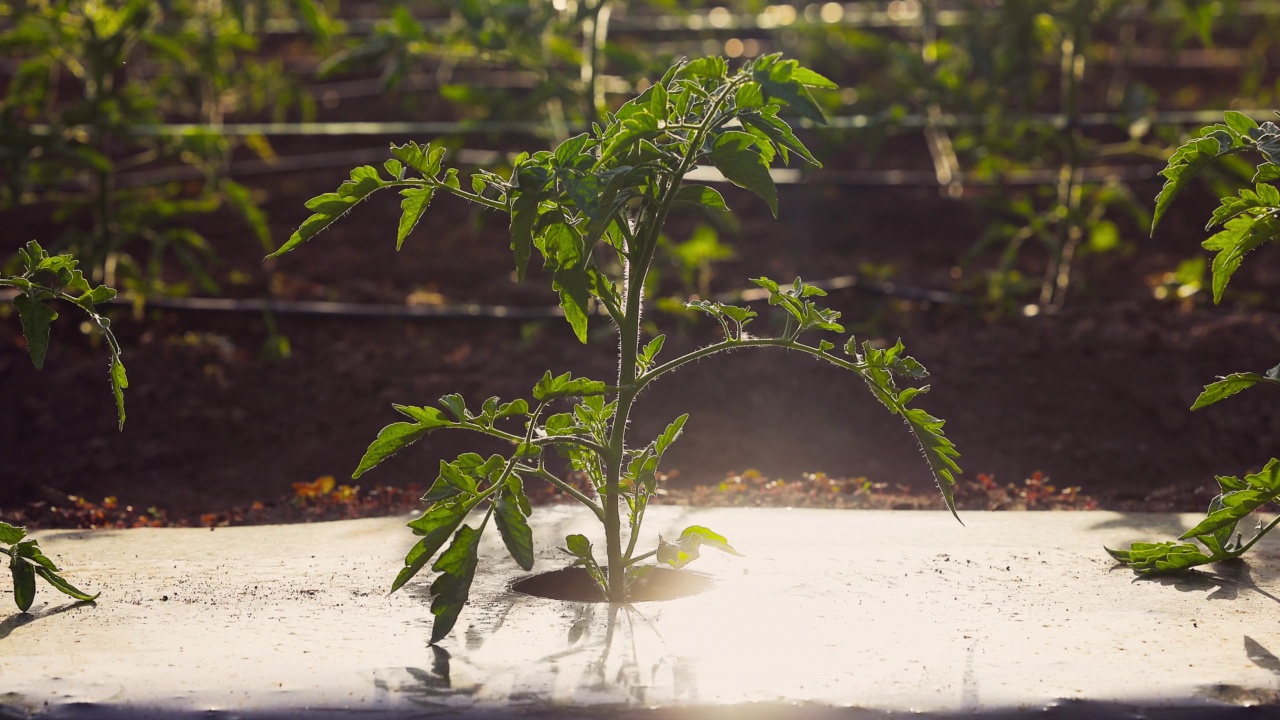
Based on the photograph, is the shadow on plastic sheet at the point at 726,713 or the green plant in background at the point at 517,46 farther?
the green plant in background at the point at 517,46

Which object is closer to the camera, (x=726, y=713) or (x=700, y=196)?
(x=726, y=713)

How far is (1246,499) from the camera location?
7.97 ft

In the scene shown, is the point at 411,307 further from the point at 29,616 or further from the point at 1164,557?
the point at 1164,557

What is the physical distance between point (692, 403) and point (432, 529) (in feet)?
7.33

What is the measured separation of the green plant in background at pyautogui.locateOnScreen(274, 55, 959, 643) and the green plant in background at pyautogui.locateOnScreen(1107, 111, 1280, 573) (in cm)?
53

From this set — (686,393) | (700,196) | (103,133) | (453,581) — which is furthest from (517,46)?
(453,581)

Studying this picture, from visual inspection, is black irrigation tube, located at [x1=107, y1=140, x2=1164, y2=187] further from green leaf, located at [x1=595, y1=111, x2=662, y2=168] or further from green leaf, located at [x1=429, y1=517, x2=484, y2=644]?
green leaf, located at [x1=429, y1=517, x2=484, y2=644]

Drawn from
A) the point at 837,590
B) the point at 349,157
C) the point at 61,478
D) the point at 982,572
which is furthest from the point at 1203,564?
the point at 349,157

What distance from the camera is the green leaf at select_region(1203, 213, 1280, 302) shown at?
235 centimetres

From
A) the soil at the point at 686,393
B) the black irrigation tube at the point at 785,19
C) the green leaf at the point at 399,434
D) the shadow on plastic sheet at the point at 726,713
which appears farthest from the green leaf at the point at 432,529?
the black irrigation tube at the point at 785,19

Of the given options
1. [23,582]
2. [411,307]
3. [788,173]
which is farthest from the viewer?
[788,173]

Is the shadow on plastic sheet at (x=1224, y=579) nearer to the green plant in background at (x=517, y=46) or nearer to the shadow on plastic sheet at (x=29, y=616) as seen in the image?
the shadow on plastic sheet at (x=29, y=616)

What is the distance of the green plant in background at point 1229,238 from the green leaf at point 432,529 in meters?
1.27

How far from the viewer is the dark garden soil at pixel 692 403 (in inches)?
146
